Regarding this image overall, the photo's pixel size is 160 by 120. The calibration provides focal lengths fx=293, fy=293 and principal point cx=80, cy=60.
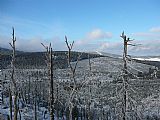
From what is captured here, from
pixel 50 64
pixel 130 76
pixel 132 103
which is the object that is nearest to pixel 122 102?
pixel 132 103

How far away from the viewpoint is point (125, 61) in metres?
22.2

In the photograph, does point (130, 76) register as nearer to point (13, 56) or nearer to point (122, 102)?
point (122, 102)

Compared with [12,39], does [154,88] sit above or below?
below

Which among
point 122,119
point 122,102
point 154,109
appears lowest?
point 154,109

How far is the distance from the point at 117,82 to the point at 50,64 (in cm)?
546

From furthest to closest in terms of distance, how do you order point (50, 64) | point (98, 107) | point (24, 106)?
point (98, 107) < point (24, 106) < point (50, 64)

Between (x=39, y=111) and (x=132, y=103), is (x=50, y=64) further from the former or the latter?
(x=39, y=111)

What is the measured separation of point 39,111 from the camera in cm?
9319

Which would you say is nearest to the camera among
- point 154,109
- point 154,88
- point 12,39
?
point 12,39

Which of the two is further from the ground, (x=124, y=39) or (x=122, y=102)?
(x=124, y=39)

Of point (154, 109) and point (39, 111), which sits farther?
point (154, 109)

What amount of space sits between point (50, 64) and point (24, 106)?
244 feet

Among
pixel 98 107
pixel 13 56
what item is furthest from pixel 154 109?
pixel 13 56

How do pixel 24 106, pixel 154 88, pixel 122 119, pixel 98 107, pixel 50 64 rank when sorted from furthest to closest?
pixel 154 88, pixel 98 107, pixel 24 106, pixel 122 119, pixel 50 64
